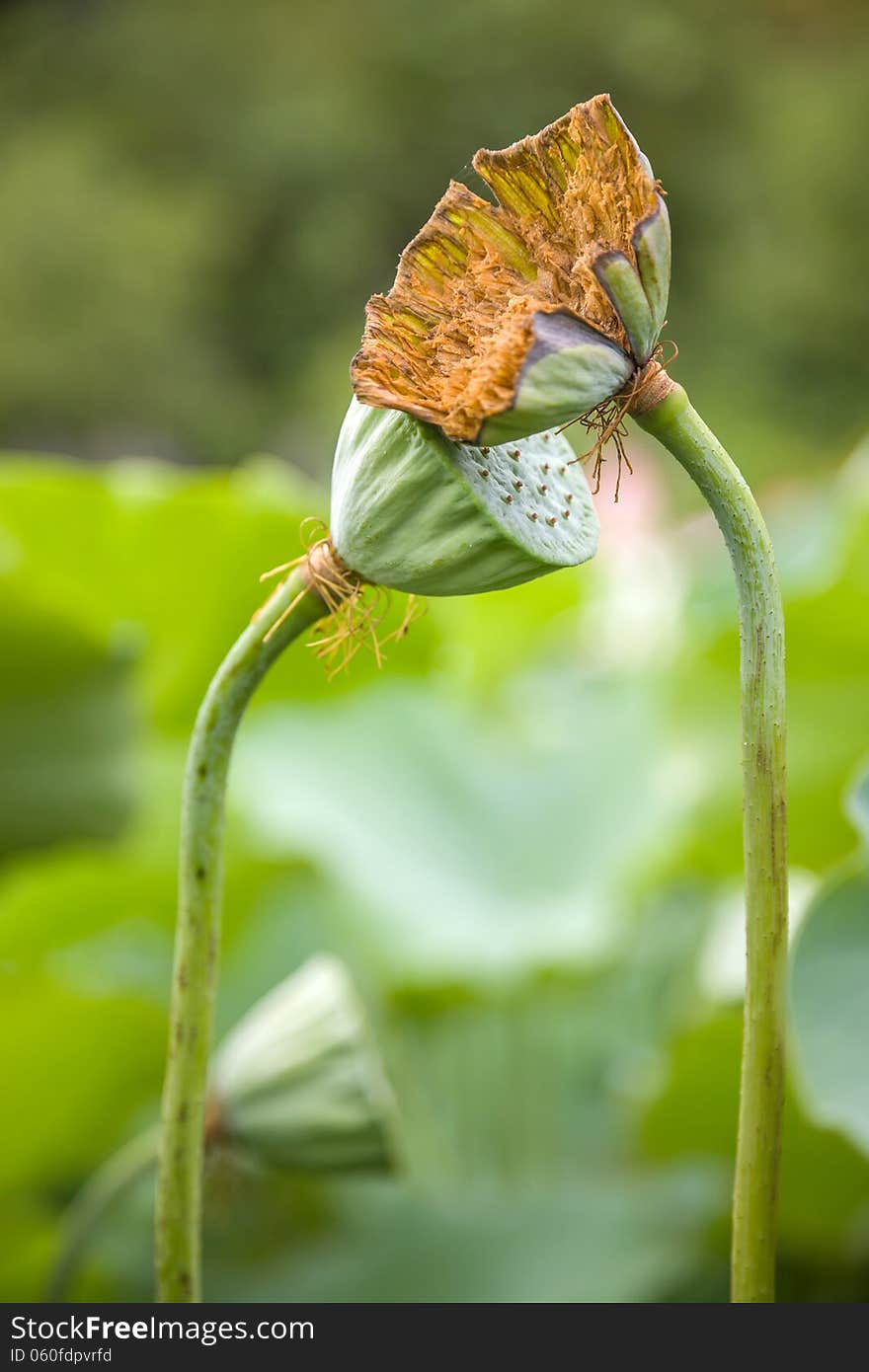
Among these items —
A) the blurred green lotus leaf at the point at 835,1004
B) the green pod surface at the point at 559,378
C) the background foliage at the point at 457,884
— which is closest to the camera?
the green pod surface at the point at 559,378

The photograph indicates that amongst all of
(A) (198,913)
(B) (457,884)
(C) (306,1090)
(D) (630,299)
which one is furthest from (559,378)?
(B) (457,884)

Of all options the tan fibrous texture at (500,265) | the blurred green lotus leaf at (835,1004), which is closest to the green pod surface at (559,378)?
the tan fibrous texture at (500,265)

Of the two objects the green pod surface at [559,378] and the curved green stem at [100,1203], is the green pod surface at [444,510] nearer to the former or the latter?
the green pod surface at [559,378]

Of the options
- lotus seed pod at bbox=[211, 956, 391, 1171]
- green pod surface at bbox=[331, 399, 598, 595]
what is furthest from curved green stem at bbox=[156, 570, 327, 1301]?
lotus seed pod at bbox=[211, 956, 391, 1171]

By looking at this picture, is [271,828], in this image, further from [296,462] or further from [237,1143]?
[296,462]

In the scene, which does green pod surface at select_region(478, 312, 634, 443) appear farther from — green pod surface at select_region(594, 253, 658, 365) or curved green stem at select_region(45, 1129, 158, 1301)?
curved green stem at select_region(45, 1129, 158, 1301)

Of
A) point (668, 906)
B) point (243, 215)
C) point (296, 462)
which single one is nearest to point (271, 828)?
point (668, 906)
